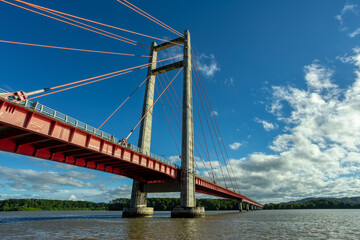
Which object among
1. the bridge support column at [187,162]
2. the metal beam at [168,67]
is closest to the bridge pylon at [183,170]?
the bridge support column at [187,162]

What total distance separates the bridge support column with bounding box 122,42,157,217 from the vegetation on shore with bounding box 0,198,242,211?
95.9 metres

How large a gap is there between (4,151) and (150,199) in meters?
128

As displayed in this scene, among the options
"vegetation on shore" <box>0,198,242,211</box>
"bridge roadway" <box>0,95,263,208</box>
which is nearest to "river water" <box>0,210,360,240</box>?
"bridge roadway" <box>0,95,263,208</box>

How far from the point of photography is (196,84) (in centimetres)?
5738

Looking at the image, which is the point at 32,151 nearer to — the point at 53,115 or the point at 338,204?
the point at 53,115

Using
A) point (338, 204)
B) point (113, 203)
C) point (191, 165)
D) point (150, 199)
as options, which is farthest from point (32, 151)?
point (338, 204)

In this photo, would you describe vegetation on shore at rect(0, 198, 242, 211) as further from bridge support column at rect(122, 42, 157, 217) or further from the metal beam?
the metal beam

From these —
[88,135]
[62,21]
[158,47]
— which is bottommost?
[88,135]

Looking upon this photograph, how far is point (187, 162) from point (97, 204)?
557ft

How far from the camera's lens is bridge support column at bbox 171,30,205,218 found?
130 ft

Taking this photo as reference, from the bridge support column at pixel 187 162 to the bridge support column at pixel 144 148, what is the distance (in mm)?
6697

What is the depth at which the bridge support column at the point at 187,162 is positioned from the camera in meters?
39.7

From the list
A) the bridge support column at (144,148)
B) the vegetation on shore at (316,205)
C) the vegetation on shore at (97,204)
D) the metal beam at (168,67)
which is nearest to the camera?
the bridge support column at (144,148)

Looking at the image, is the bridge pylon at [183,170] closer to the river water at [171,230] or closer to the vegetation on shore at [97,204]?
the river water at [171,230]
